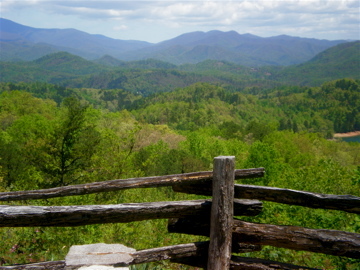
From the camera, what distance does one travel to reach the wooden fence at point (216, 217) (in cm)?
380

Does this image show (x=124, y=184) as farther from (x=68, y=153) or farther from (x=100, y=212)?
(x=68, y=153)

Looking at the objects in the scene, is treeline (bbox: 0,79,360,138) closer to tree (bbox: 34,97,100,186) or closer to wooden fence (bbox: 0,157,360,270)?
tree (bbox: 34,97,100,186)

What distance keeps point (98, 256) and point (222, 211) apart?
1.47m

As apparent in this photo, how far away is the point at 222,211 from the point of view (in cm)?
396

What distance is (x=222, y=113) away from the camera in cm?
14438

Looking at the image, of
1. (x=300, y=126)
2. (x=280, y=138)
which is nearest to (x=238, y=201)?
(x=280, y=138)

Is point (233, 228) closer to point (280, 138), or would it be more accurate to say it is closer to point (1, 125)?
point (1, 125)

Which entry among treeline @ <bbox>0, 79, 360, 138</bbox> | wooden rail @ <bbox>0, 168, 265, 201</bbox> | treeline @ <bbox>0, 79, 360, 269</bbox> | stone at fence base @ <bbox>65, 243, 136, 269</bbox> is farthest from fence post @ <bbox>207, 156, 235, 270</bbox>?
treeline @ <bbox>0, 79, 360, 138</bbox>

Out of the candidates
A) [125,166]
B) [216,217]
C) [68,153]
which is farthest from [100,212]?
[68,153]

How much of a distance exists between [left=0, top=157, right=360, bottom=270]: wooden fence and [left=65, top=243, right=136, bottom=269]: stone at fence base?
3 cm

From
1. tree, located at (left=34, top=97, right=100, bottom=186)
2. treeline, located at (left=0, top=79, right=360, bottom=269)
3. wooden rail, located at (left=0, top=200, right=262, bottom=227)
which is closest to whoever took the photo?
wooden rail, located at (left=0, top=200, right=262, bottom=227)

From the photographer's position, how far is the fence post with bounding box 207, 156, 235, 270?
3.93 m

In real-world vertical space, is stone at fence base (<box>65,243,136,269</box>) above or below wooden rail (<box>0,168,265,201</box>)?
below

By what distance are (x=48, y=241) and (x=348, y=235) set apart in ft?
21.2
